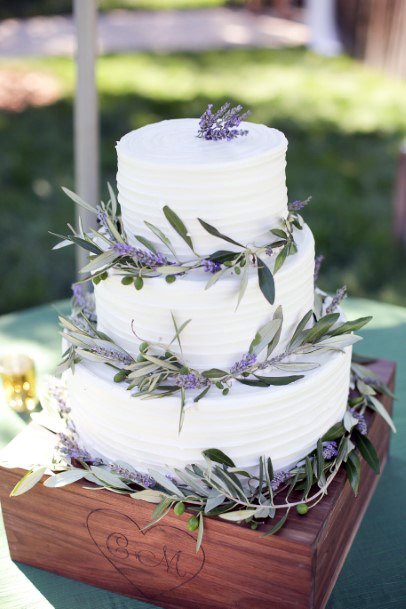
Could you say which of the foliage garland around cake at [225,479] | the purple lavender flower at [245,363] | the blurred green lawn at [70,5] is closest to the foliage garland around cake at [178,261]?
the purple lavender flower at [245,363]

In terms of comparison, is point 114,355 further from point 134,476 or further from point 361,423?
point 361,423

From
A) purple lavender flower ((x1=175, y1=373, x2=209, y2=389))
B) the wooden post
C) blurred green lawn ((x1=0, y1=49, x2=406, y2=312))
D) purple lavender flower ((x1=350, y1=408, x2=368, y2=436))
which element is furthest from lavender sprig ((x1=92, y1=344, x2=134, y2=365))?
blurred green lawn ((x1=0, y1=49, x2=406, y2=312))

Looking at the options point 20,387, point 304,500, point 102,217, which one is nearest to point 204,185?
point 102,217

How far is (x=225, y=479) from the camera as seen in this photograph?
172 centimetres

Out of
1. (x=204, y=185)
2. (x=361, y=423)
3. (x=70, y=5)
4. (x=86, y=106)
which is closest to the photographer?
(x=204, y=185)

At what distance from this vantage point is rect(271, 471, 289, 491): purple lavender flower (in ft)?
5.82

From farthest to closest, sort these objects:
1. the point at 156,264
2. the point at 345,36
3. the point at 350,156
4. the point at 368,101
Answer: the point at 345,36, the point at 368,101, the point at 350,156, the point at 156,264

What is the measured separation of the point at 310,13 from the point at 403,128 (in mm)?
3022

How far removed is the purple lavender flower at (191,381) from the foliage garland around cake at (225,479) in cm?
14

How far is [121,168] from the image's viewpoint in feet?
5.71

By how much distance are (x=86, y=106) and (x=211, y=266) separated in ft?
4.03

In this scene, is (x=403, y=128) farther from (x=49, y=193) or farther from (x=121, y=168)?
(x=121, y=168)

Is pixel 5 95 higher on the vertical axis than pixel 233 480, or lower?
lower

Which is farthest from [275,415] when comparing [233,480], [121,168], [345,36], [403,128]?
[345,36]
